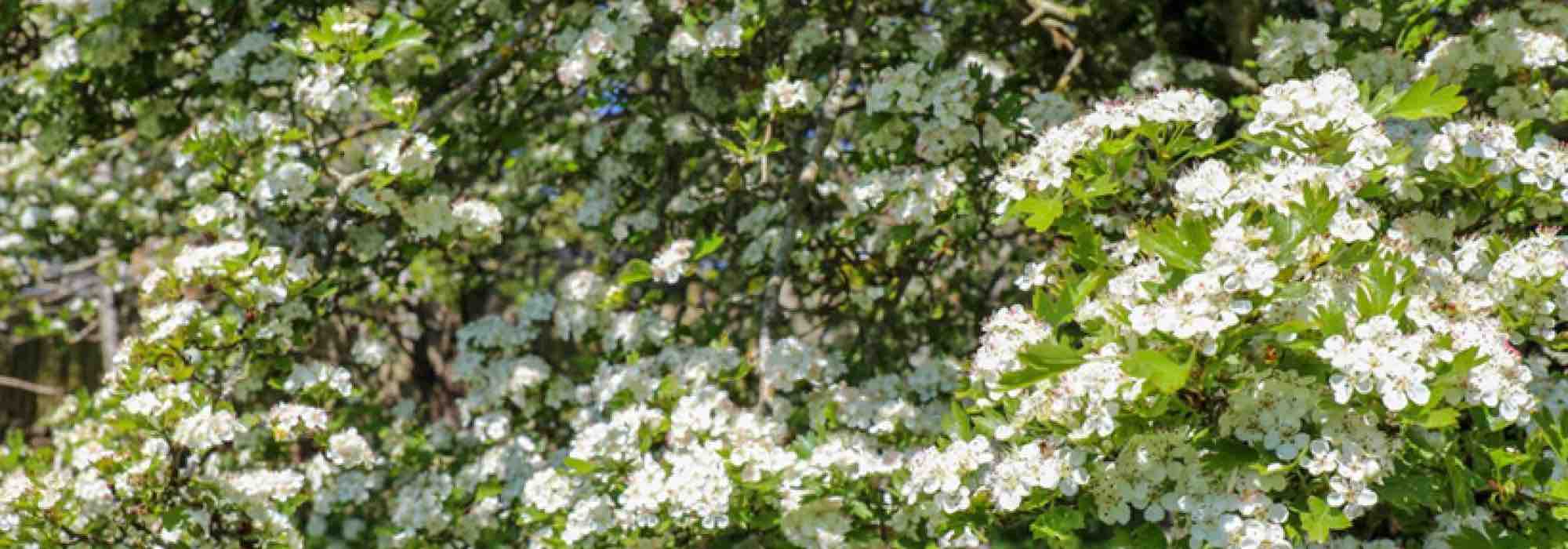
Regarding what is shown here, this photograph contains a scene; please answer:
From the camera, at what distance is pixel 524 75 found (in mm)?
3924

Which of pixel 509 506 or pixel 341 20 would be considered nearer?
pixel 341 20

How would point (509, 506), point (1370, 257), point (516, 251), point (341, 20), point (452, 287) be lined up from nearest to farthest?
point (1370, 257)
point (341, 20)
point (509, 506)
point (516, 251)
point (452, 287)

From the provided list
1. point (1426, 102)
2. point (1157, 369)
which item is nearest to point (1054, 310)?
point (1157, 369)

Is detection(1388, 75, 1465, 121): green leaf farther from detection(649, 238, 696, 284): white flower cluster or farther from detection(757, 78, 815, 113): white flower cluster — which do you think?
detection(649, 238, 696, 284): white flower cluster

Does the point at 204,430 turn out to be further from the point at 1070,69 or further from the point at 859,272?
the point at 1070,69

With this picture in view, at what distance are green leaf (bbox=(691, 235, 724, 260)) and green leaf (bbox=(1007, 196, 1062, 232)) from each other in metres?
1.01

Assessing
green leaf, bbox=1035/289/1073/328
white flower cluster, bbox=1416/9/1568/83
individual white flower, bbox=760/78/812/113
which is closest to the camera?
green leaf, bbox=1035/289/1073/328

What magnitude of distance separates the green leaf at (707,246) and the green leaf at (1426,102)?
1.45 m

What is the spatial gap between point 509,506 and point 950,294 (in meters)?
1.40

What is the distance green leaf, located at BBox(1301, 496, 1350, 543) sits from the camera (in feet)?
5.68

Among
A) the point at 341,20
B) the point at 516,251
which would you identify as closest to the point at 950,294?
the point at 516,251

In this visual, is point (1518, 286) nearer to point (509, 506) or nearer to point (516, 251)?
point (509, 506)

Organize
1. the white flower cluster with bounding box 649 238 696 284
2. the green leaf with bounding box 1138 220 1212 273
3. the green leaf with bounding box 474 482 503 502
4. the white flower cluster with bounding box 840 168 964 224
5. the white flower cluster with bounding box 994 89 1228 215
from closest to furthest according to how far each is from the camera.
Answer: the green leaf with bounding box 1138 220 1212 273, the white flower cluster with bounding box 994 89 1228 215, the white flower cluster with bounding box 840 168 964 224, the white flower cluster with bounding box 649 238 696 284, the green leaf with bounding box 474 482 503 502

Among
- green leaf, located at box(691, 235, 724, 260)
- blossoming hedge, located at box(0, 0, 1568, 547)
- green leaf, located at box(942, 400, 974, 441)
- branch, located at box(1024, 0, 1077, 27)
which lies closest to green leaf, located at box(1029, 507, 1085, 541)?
blossoming hedge, located at box(0, 0, 1568, 547)
